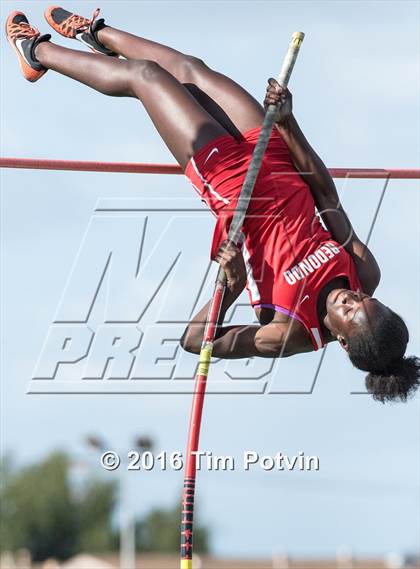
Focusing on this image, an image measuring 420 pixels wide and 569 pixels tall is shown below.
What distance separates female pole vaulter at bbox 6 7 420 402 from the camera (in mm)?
7516

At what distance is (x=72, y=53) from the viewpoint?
7.94 metres

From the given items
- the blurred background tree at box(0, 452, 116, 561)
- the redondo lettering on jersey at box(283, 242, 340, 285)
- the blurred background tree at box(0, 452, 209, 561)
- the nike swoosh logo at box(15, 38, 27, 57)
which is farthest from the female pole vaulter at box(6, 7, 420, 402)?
the blurred background tree at box(0, 452, 116, 561)

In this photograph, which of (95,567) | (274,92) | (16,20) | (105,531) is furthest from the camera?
(105,531)

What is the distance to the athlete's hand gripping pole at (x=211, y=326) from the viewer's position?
7.25 meters

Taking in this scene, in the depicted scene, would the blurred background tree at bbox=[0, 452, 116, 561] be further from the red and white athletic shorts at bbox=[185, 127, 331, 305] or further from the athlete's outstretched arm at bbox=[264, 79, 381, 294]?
the red and white athletic shorts at bbox=[185, 127, 331, 305]

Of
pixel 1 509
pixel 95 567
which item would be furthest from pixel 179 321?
pixel 1 509

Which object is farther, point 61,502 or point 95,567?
point 61,502

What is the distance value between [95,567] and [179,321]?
26837mm

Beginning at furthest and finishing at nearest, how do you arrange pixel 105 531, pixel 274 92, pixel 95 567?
pixel 105 531 < pixel 95 567 < pixel 274 92

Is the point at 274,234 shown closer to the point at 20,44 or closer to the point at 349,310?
the point at 349,310

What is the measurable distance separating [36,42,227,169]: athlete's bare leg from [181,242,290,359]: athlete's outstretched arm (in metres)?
0.69

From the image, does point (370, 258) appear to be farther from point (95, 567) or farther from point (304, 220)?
point (95, 567)

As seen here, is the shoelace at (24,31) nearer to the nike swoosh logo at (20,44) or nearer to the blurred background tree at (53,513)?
the nike swoosh logo at (20,44)

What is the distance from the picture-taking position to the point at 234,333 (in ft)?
25.6
